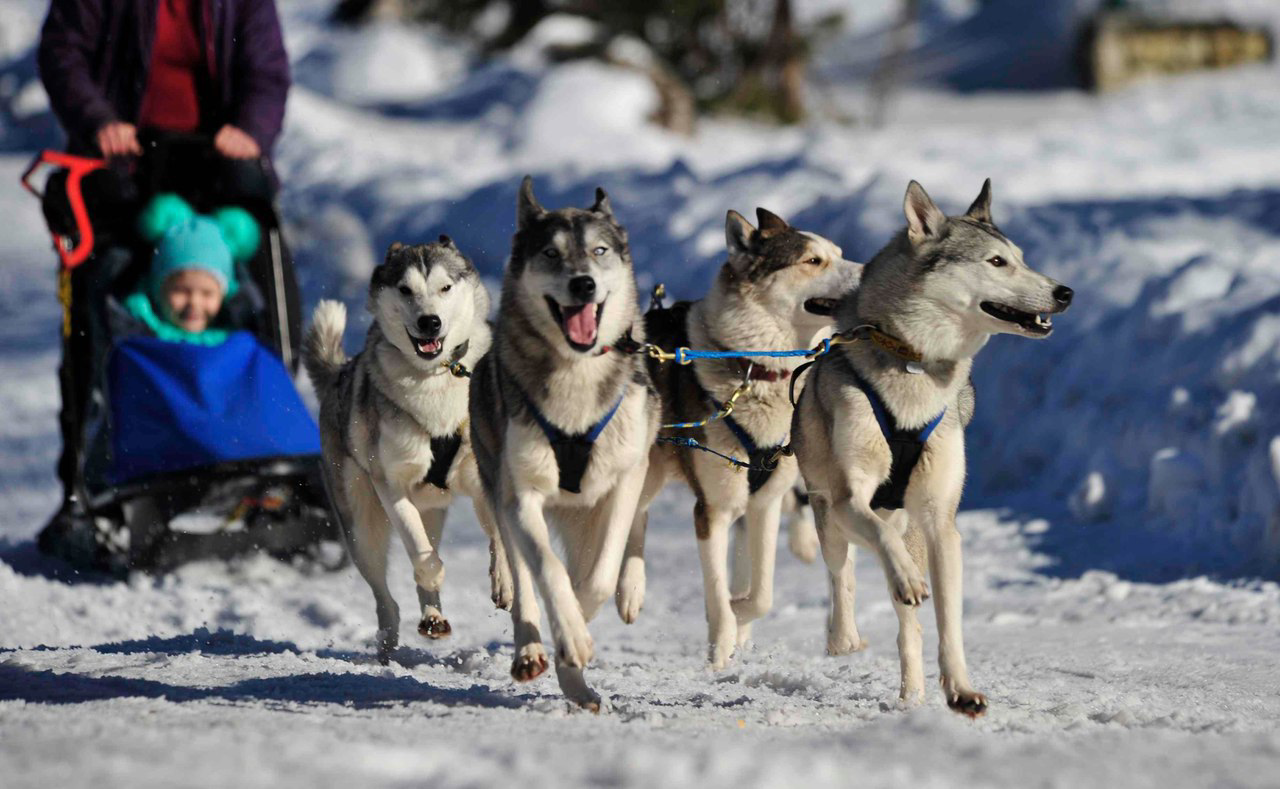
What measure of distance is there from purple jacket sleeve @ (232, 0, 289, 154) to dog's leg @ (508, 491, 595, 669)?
277cm

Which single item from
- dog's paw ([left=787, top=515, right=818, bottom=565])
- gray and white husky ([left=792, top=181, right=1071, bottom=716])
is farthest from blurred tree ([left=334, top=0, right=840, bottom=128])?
gray and white husky ([left=792, top=181, right=1071, bottom=716])

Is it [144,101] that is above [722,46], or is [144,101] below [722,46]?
below

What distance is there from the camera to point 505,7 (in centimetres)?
3088

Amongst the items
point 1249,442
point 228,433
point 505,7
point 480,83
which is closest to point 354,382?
point 228,433

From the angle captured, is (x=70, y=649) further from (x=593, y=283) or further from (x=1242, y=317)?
(x=1242, y=317)

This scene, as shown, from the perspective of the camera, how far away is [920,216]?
413cm

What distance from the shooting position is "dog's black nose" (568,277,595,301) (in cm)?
387

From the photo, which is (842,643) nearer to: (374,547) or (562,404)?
(562,404)

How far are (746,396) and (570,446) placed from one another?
0.97 m

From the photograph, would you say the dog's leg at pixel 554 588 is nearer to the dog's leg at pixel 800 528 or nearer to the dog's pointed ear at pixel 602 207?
the dog's pointed ear at pixel 602 207

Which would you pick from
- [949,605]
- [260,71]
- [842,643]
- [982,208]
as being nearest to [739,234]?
[982,208]

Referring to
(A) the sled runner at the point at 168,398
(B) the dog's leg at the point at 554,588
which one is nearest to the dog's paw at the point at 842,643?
(B) the dog's leg at the point at 554,588

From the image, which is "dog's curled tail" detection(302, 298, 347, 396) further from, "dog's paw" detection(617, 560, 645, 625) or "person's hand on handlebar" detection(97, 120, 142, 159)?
"dog's paw" detection(617, 560, 645, 625)

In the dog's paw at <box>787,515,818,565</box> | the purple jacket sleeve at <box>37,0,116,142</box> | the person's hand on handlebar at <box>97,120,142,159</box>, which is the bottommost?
the dog's paw at <box>787,515,818,565</box>
